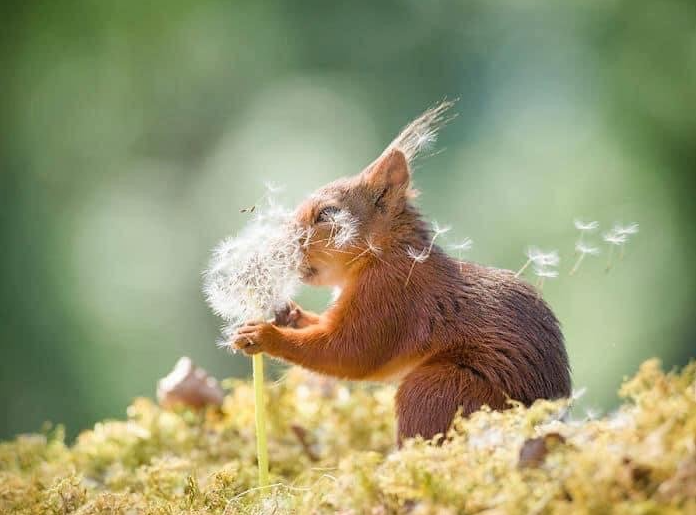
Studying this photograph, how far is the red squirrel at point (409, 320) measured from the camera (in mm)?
2201

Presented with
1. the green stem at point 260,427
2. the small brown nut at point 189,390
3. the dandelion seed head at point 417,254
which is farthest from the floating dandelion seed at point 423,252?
the small brown nut at point 189,390

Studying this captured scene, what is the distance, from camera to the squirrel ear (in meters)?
2.61

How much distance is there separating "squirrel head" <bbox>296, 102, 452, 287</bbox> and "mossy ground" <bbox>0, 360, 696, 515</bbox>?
60cm

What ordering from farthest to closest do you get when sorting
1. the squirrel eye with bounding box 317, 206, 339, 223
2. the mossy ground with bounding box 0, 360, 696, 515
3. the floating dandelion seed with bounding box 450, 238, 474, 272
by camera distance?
the squirrel eye with bounding box 317, 206, 339, 223
the floating dandelion seed with bounding box 450, 238, 474, 272
the mossy ground with bounding box 0, 360, 696, 515

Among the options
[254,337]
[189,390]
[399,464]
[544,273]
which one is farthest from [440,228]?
[189,390]

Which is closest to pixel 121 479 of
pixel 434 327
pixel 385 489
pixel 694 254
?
pixel 434 327

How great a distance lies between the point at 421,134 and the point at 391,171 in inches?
7.2

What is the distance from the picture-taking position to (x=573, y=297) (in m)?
6.27

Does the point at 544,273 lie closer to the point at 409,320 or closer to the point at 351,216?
the point at 409,320

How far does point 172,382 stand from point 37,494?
1.06 meters

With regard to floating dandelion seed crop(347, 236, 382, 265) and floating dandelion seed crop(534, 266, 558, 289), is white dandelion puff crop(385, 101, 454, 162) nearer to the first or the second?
floating dandelion seed crop(347, 236, 382, 265)

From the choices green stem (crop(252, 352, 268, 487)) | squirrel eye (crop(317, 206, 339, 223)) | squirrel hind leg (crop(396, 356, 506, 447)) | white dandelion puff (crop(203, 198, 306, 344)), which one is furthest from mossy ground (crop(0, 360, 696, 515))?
squirrel eye (crop(317, 206, 339, 223))

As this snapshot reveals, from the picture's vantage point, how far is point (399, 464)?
149 centimetres

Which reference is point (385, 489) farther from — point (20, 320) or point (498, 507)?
point (20, 320)
